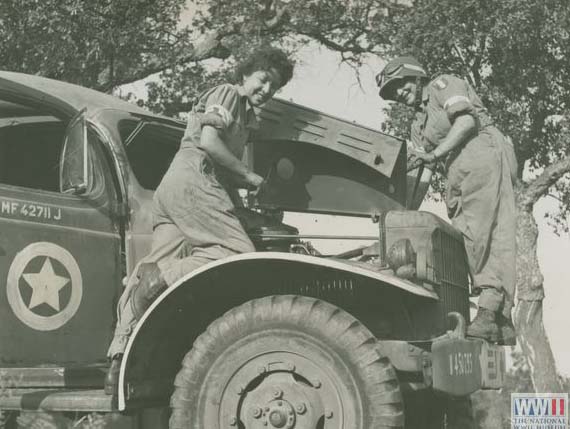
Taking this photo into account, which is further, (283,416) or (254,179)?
(254,179)

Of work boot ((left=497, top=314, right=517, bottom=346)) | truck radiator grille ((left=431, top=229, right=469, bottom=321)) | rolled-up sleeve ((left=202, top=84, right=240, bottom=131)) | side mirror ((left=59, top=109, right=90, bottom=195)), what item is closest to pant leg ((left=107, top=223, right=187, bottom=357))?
rolled-up sleeve ((left=202, top=84, right=240, bottom=131))

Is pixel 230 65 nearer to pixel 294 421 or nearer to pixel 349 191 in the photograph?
pixel 349 191

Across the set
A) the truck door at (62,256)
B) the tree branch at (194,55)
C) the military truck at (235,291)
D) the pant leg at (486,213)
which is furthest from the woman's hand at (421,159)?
the tree branch at (194,55)

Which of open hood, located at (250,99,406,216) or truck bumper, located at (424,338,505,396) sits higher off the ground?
open hood, located at (250,99,406,216)

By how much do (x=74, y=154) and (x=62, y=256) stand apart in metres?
0.65

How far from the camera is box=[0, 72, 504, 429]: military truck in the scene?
17.5 feet

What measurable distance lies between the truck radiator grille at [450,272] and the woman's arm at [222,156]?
3.18ft

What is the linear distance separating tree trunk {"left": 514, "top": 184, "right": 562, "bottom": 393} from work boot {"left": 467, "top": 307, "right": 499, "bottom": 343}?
8.64 meters

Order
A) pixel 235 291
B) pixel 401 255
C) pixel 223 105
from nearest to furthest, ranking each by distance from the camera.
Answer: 1. pixel 401 255
2. pixel 235 291
3. pixel 223 105

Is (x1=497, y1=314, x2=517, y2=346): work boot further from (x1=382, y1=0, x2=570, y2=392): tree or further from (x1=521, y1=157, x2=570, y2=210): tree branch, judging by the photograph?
(x1=521, y1=157, x2=570, y2=210): tree branch

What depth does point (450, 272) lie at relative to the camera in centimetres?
627

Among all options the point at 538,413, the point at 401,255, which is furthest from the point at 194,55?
the point at 401,255

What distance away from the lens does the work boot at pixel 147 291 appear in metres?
5.69

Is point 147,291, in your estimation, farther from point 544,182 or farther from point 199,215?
point 544,182
